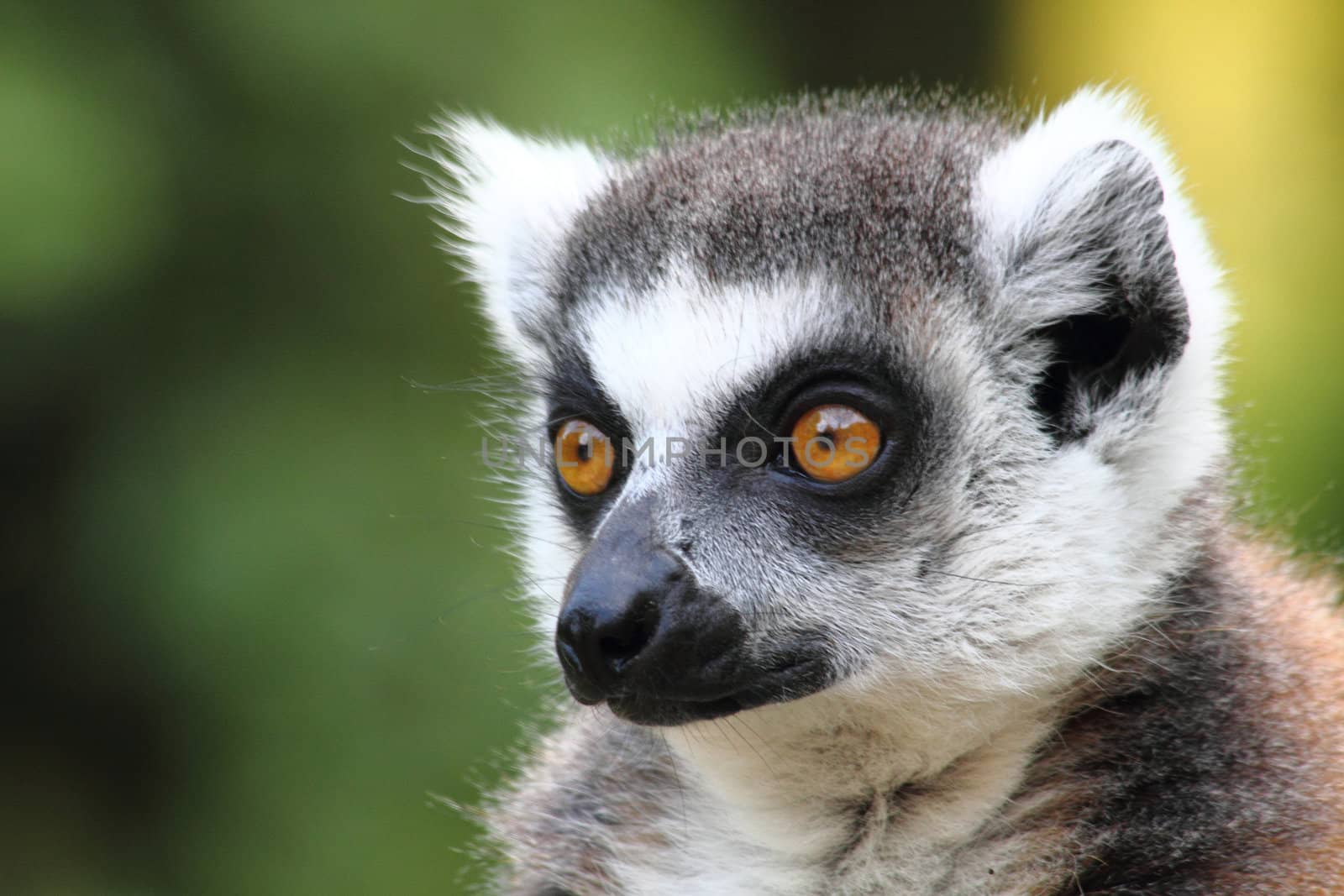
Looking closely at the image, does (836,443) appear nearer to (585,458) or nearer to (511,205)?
(585,458)

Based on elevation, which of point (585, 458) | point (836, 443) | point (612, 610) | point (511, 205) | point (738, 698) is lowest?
point (738, 698)

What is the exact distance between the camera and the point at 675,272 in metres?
2.37

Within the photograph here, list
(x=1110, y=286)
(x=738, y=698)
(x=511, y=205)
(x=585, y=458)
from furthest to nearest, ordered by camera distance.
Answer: (x=511, y=205), (x=585, y=458), (x=1110, y=286), (x=738, y=698)

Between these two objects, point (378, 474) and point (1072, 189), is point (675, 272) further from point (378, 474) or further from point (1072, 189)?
point (378, 474)

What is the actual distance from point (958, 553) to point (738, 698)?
42 cm

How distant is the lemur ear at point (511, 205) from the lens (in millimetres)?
2859

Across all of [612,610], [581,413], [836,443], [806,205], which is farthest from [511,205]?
[612,610]

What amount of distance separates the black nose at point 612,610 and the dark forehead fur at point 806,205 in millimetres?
549

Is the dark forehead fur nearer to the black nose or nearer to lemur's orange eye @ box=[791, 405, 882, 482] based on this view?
lemur's orange eye @ box=[791, 405, 882, 482]

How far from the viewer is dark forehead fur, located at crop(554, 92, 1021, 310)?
227 centimetres

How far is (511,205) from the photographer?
9.53 feet

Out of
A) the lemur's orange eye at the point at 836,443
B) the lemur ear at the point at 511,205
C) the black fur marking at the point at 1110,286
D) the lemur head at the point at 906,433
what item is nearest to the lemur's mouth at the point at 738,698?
the lemur head at the point at 906,433

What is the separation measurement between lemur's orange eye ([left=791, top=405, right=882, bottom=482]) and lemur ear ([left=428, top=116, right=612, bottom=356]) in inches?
31.3

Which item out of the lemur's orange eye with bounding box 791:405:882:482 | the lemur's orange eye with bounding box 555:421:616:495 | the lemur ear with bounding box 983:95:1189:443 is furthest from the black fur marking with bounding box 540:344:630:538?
the lemur ear with bounding box 983:95:1189:443
